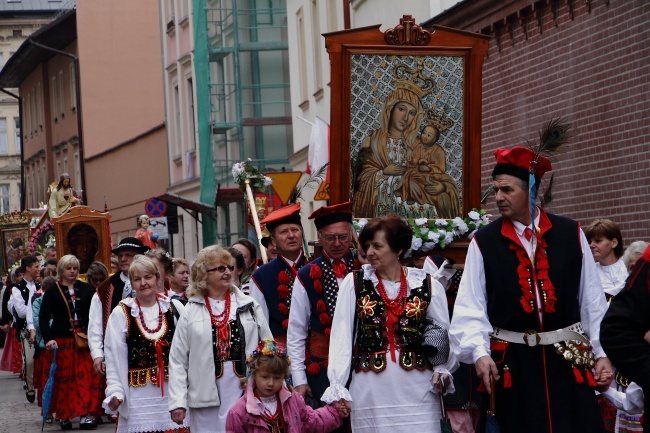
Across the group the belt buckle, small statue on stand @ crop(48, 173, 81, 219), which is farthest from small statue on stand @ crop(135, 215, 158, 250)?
the belt buckle

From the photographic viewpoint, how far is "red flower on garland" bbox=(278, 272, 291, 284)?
9.45m

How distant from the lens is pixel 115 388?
994 centimetres

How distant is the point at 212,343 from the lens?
873cm

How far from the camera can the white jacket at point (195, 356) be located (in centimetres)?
866

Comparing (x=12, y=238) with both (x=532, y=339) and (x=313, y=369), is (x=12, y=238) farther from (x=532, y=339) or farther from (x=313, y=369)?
(x=532, y=339)

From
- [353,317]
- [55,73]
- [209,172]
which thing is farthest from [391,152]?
[55,73]

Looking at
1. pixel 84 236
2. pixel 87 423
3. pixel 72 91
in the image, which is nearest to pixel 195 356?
pixel 87 423

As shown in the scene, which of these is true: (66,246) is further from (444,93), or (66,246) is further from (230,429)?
(230,429)

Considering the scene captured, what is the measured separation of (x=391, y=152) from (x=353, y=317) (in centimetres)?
346

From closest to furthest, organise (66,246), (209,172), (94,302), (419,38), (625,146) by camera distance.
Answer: (419,38) < (94,302) < (625,146) < (66,246) < (209,172)

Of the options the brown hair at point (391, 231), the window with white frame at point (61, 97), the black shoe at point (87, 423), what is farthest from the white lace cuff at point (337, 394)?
the window with white frame at point (61, 97)

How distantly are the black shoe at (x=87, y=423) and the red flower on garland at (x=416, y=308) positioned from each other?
945 centimetres

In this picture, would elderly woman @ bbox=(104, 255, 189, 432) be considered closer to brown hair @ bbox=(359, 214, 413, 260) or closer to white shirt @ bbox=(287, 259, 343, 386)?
white shirt @ bbox=(287, 259, 343, 386)

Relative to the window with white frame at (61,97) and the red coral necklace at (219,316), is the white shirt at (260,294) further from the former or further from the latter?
the window with white frame at (61,97)
